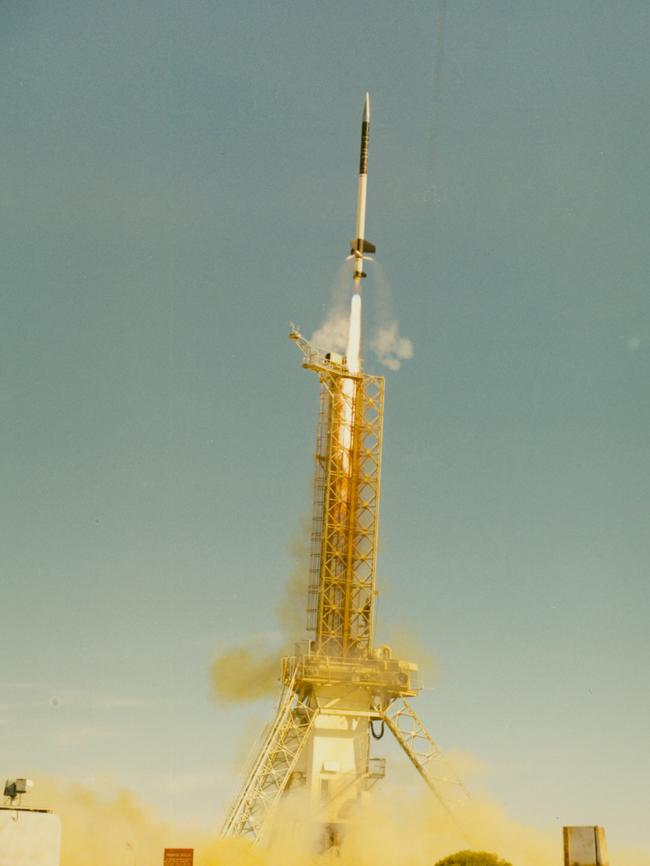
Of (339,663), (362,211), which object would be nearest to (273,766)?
(339,663)

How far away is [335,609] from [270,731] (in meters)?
11.4

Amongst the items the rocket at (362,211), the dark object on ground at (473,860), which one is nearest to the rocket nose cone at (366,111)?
the rocket at (362,211)

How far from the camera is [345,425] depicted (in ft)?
352

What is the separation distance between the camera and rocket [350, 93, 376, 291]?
358 feet

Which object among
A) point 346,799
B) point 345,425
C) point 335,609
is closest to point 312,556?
point 335,609

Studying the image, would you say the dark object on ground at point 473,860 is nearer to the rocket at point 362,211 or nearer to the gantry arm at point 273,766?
the gantry arm at point 273,766

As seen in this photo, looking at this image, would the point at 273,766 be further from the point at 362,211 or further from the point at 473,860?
the point at 362,211

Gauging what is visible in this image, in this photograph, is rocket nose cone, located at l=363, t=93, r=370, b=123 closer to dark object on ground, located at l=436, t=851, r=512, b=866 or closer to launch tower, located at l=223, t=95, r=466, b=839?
launch tower, located at l=223, t=95, r=466, b=839

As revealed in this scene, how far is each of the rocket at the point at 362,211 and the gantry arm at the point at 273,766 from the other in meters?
36.9

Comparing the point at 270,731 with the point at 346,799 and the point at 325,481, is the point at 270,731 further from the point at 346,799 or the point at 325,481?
the point at 325,481

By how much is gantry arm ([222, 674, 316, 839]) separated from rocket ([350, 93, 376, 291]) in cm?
3685

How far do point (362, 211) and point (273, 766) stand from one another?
160ft

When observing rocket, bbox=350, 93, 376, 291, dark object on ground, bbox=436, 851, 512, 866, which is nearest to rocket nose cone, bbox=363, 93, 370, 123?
rocket, bbox=350, 93, 376, 291

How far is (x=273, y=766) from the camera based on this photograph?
329 ft
